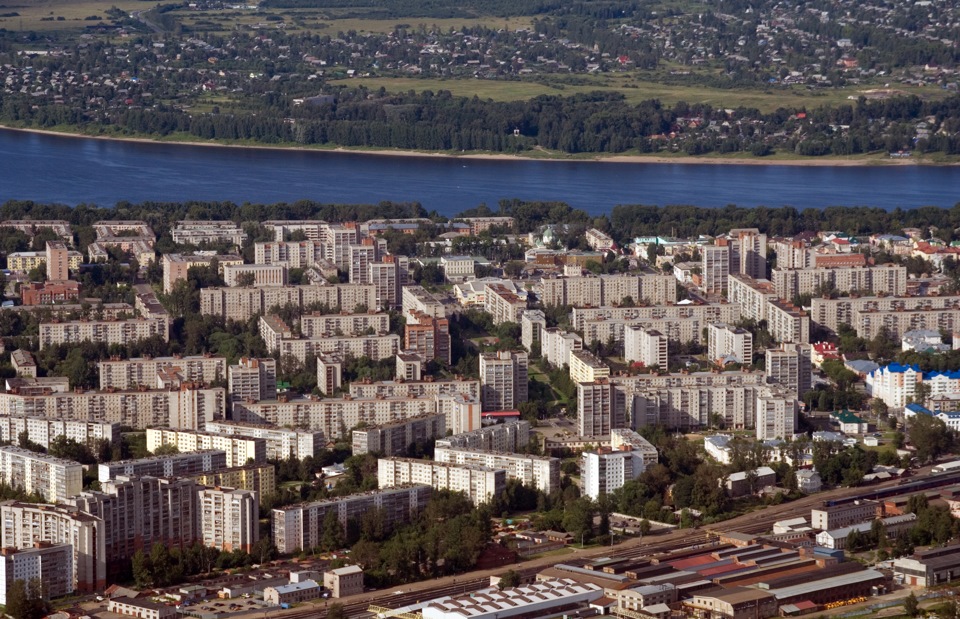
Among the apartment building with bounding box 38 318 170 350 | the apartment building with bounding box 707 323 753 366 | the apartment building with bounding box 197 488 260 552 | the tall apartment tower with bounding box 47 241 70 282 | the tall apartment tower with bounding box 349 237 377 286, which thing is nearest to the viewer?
the apartment building with bounding box 197 488 260 552

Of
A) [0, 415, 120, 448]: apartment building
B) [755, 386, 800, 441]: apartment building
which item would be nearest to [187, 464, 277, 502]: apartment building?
[0, 415, 120, 448]: apartment building

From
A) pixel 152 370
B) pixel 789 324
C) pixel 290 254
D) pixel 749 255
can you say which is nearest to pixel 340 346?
pixel 152 370

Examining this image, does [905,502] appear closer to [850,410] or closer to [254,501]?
[850,410]

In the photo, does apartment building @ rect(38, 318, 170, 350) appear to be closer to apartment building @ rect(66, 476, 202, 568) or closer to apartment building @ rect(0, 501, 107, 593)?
apartment building @ rect(66, 476, 202, 568)

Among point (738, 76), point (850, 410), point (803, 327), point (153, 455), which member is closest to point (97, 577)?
point (153, 455)

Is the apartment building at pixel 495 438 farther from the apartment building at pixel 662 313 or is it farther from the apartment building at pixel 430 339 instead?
the apartment building at pixel 662 313

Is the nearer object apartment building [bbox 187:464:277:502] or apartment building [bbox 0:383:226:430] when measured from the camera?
apartment building [bbox 187:464:277:502]

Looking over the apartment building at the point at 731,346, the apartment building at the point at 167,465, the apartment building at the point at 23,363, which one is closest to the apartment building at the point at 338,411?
the apartment building at the point at 167,465
